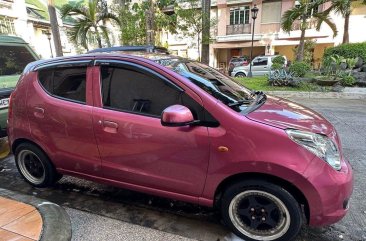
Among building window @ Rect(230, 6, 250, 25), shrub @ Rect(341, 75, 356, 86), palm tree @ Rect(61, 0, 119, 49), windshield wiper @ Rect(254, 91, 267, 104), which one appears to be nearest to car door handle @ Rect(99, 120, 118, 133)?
windshield wiper @ Rect(254, 91, 267, 104)

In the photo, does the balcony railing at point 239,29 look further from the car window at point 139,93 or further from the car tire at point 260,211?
the car tire at point 260,211

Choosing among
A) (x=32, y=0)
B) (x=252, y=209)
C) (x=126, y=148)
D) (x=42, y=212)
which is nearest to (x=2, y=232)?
(x=42, y=212)

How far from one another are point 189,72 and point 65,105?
1378mm

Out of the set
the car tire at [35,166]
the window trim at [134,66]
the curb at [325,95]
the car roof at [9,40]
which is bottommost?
the curb at [325,95]

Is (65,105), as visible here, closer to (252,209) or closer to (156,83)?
(156,83)

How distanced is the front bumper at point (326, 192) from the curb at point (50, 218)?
6.95ft

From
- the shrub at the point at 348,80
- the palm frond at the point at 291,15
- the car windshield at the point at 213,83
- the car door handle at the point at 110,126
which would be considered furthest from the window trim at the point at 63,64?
the palm frond at the point at 291,15

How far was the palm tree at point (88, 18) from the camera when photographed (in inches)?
580

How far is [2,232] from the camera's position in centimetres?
256

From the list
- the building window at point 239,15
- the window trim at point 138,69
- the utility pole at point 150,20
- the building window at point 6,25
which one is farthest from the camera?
the building window at point 239,15

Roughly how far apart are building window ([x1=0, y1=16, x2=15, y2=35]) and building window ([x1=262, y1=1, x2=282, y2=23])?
817 inches

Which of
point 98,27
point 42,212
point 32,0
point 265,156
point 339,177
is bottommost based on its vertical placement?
point 42,212

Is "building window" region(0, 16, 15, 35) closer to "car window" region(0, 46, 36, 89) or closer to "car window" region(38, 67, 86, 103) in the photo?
"car window" region(0, 46, 36, 89)

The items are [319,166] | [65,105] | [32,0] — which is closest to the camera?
[319,166]
